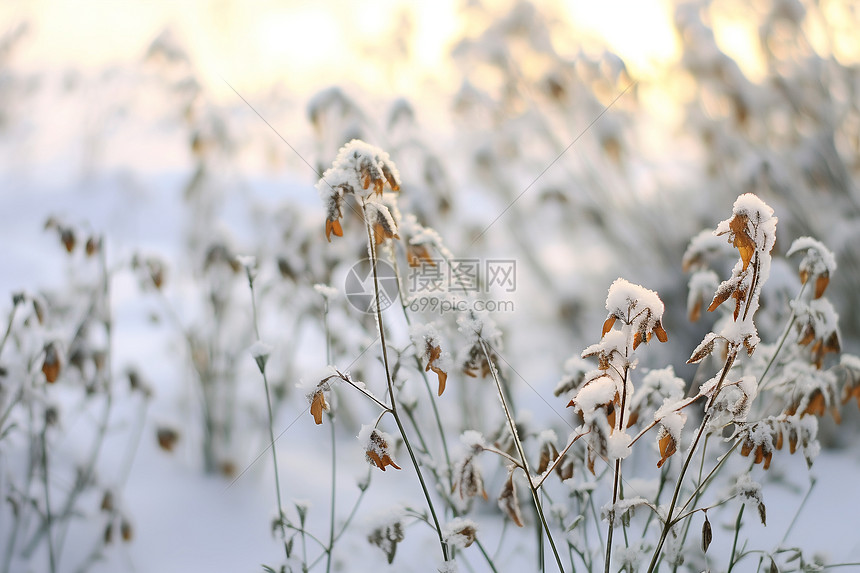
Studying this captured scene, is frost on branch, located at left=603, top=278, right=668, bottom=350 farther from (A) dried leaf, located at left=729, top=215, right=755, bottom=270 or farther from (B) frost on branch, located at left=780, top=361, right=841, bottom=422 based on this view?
(B) frost on branch, located at left=780, top=361, right=841, bottom=422

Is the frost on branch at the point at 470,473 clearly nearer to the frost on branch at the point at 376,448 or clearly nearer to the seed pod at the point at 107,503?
the frost on branch at the point at 376,448

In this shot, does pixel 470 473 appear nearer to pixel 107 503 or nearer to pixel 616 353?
pixel 616 353

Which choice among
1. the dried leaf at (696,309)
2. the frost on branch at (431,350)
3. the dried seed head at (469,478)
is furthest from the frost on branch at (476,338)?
the dried leaf at (696,309)

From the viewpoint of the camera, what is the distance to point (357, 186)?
901mm

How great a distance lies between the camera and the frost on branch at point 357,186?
2.93ft

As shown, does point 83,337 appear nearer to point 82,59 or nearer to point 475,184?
point 475,184

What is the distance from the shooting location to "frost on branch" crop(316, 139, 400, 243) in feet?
2.93

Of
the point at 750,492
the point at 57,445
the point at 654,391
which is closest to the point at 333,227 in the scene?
the point at 654,391

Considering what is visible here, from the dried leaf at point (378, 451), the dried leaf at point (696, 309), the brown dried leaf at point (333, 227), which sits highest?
the dried leaf at point (696, 309)

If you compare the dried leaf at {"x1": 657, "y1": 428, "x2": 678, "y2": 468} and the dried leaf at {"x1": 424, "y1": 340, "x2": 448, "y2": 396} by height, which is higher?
the dried leaf at {"x1": 424, "y1": 340, "x2": 448, "y2": 396}

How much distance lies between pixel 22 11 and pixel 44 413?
11.2 feet

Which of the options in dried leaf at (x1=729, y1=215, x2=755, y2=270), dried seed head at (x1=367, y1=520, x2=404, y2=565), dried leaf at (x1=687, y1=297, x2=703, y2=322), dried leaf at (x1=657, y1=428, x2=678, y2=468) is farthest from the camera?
dried leaf at (x1=687, y1=297, x2=703, y2=322)

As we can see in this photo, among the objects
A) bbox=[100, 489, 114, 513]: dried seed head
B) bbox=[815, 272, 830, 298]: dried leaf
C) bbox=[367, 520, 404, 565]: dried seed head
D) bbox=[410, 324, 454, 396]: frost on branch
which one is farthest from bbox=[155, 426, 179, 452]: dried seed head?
bbox=[815, 272, 830, 298]: dried leaf

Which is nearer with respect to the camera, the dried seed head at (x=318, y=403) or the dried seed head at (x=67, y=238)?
the dried seed head at (x=318, y=403)
